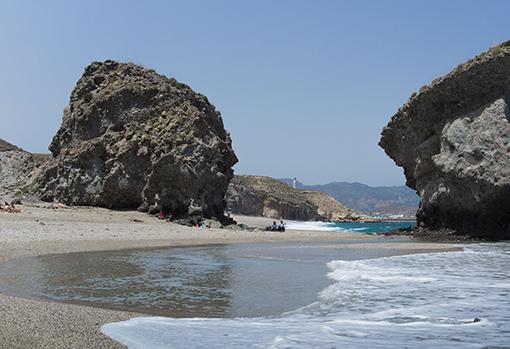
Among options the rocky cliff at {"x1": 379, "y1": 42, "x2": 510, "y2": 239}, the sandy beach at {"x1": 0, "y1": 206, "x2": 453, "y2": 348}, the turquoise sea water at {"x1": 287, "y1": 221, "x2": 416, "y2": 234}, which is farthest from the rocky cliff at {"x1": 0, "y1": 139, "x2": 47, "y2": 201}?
the rocky cliff at {"x1": 379, "y1": 42, "x2": 510, "y2": 239}

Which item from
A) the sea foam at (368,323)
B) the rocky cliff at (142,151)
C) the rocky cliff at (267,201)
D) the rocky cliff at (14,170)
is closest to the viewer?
the sea foam at (368,323)

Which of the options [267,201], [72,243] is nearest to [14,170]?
[72,243]

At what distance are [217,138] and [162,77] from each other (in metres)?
8.51

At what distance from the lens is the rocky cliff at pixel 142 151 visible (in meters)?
38.4

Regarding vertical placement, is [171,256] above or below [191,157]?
below

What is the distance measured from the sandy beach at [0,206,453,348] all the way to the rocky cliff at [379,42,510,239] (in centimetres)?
715

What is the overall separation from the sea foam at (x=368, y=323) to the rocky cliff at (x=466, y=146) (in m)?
21.8

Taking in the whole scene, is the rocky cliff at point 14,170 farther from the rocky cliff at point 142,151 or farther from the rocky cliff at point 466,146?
the rocky cliff at point 466,146

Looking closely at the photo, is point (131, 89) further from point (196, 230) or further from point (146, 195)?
point (196, 230)

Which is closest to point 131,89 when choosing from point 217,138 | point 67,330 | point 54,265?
point 217,138

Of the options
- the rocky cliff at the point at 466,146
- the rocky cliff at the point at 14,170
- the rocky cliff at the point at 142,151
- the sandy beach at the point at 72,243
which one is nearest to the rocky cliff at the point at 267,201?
the rocky cliff at the point at 14,170

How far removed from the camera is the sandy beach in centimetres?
630

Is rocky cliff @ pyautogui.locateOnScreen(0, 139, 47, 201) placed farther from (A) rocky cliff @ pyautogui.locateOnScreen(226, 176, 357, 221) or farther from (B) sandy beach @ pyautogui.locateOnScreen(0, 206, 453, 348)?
(A) rocky cliff @ pyautogui.locateOnScreen(226, 176, 357, 221)

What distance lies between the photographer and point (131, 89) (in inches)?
1676
